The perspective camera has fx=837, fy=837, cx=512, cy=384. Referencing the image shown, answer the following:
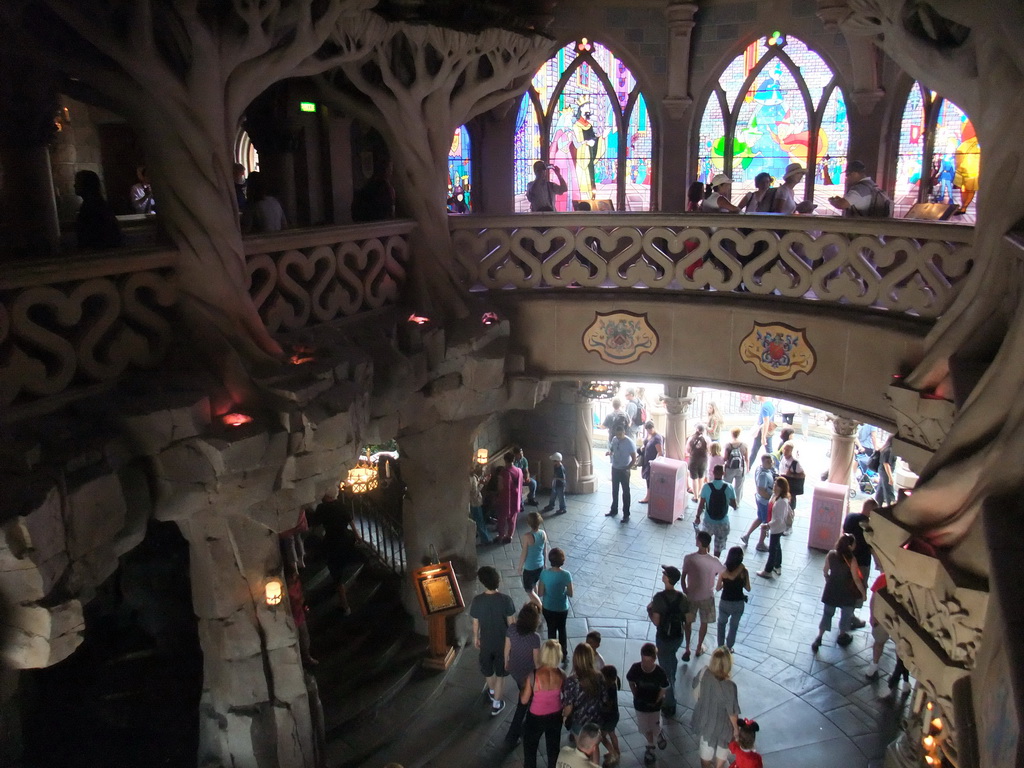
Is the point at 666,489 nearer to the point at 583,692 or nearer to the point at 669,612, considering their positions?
the point at 669,612

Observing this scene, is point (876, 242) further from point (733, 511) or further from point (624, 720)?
point (733, 511)

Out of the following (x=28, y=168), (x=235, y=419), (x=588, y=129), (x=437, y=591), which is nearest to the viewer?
(x=235, y=419)

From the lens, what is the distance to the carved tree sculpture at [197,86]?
16.5ft

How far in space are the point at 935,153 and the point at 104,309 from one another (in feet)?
30.8

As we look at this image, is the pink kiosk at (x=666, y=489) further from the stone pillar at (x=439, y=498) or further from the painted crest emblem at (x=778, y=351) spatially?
the painted crest emblem at (x=778, y=351)

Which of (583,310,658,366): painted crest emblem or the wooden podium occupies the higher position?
(583,310,658,366): painted crest emblem

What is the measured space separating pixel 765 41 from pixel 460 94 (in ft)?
16.1

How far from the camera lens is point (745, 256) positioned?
832 centimetres

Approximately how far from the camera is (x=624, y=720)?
8.06 m

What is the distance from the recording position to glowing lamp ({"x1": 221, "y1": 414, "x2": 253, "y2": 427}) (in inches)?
204

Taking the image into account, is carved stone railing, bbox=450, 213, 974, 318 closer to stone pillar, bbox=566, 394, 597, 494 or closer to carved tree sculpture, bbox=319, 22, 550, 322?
carved tree sculpture, bbox=319, 22, 550, 322

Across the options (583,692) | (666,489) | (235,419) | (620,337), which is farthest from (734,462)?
(235,419)

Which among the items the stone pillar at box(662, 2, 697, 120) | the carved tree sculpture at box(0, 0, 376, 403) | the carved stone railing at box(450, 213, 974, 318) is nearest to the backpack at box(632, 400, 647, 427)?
the stone pillar at box(662, 2, 697, 120)

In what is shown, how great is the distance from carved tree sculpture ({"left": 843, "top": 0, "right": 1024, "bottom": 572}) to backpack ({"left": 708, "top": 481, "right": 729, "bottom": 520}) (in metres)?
4.82
